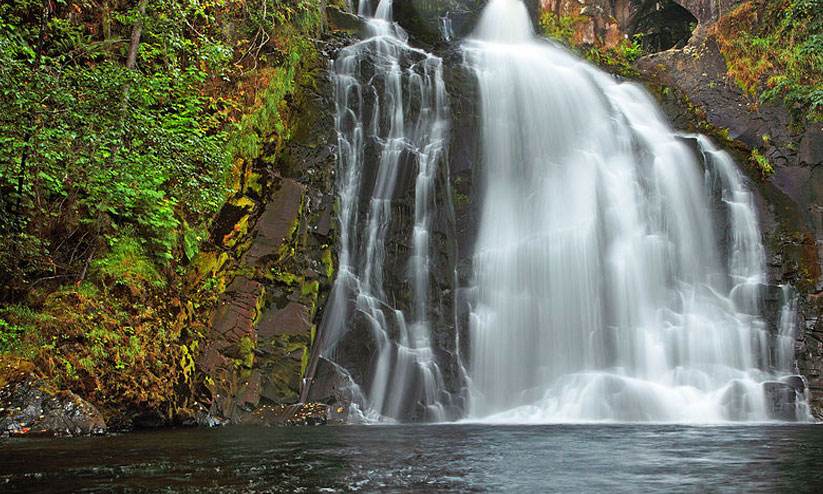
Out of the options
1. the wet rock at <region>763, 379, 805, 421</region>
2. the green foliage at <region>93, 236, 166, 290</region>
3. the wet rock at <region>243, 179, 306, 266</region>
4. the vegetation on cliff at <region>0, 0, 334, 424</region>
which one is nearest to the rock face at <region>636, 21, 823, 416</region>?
the wet rock at <region>763, 379, 805, 421</region>

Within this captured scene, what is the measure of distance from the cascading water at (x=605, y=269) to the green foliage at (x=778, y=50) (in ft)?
9.78

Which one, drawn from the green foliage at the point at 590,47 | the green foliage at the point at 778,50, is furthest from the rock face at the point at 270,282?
the green foliage at the point at 778,50

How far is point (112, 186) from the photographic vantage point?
841cm

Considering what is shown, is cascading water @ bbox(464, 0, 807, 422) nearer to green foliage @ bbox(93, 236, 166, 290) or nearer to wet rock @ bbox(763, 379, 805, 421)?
wet rock @ bbox(763, 379, 805, 421)

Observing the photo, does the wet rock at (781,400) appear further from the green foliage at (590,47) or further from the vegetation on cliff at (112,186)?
the green foliage at (590,47)

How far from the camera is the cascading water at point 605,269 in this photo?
37.0 ft

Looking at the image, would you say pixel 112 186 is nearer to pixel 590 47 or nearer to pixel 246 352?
pixel 246 352

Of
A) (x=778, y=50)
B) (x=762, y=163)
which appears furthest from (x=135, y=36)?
(x=778, y=50)

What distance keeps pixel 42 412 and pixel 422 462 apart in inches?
196

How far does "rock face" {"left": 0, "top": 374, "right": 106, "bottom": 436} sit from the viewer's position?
717cm

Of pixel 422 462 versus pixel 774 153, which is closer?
pixel 422 462

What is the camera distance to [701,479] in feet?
14.1

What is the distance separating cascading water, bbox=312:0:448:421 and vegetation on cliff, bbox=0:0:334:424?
203 centimetres

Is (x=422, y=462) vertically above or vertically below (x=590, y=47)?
below
